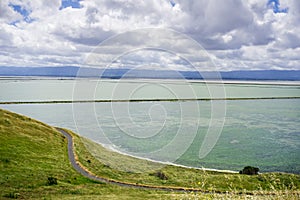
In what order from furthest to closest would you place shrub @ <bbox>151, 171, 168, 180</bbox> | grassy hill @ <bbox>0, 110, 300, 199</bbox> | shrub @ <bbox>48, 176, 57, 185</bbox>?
shrub @ <bbox>151, 171, 168, 180</bbox> → shrub @ <bbox>48, 176, 57, 185</bbox> → grassy hill @ <bbox>0, 110, 300, 199</bbox>

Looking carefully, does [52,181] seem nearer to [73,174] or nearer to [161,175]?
[73,174]

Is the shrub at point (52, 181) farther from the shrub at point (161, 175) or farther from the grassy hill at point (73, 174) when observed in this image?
the shrub at point (161, 175)

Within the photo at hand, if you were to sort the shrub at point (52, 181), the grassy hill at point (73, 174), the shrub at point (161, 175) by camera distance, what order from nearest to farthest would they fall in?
the grassy hill at point (73, 174) → the shrub at point (52, 181) → the shrub at point (161, 175)

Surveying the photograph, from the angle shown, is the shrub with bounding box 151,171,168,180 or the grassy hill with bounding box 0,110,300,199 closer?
the grassy hill with bounding box 0,110,300,199

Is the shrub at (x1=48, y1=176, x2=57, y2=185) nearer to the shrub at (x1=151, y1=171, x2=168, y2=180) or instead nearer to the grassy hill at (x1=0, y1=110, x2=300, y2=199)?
the grassy hill at (x1=0, y1=110, x2=300, y2=199)

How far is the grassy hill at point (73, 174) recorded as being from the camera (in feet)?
61.1

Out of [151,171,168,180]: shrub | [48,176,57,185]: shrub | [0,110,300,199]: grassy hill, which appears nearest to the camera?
[0,110,300,199]: grassy hill

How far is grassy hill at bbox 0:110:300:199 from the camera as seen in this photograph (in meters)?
18.6

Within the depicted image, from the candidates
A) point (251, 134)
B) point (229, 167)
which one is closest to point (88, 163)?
point (229, 167)

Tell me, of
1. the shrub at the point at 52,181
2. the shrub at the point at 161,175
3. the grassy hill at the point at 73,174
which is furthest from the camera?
→ the shrub at the point at 161,175

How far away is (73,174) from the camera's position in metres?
25.4

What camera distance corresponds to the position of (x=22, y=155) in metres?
28.9

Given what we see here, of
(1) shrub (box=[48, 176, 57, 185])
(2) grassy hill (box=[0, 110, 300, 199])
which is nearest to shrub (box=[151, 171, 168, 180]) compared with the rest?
(2) grassy hill (box=[0, 110, 300, 199])

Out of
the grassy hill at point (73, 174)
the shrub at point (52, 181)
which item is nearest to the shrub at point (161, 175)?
the grassy hill at point (73, 174)
